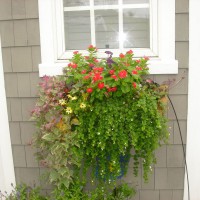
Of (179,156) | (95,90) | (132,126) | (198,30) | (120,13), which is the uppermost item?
(120,13)

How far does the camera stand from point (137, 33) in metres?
2.73

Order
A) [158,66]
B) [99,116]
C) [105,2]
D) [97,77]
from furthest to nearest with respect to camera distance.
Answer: [105,2] < [158,66] < [99,116] < [97,77]

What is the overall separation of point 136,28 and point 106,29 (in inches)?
10.2

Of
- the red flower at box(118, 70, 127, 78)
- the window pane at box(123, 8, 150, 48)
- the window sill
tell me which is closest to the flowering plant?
the red flower at box(118, 70, 127, 78)

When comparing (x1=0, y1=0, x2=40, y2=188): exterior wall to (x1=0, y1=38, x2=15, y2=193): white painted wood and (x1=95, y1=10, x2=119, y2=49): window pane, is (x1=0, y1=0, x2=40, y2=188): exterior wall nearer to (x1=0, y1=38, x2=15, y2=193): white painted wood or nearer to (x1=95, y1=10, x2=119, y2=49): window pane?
(x1=0, y1=38, x2=15, y2=193): white painted wood

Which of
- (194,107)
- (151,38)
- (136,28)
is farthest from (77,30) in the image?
(194,107)

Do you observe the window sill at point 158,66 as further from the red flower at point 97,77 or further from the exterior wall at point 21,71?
the red flower at point 97,77

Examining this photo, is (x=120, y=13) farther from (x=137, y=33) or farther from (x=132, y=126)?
(x=132, y=126)

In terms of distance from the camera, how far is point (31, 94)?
9.08 ft

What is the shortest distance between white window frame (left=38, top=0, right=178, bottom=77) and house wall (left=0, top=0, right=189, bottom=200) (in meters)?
0.05

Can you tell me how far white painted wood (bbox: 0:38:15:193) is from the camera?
2803mm

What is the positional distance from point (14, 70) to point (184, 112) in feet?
4.94

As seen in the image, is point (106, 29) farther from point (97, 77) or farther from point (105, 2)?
point (97, 77)

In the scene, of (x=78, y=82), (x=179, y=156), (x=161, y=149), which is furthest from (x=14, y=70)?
(x=179, y=156)
